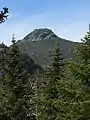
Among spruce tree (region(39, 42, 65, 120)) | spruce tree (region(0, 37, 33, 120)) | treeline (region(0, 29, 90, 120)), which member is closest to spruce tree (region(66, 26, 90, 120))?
treeline (region(0, 29, 90, 120))

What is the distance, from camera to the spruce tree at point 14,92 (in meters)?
26.5

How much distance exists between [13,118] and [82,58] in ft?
40.2

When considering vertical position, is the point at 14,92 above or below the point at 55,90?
below

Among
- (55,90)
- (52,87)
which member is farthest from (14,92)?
(55,90)

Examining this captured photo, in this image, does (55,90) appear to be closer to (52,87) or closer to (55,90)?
(55,90)

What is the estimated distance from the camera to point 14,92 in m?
27.2

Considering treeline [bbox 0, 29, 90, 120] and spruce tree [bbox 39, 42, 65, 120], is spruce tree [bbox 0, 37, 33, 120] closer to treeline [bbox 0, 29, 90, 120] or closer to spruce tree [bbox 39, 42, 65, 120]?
treeline [bbox 0, 29, 90, 120]

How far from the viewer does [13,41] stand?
28.2 m

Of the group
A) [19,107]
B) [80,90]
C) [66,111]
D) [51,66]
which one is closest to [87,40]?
[80,90]

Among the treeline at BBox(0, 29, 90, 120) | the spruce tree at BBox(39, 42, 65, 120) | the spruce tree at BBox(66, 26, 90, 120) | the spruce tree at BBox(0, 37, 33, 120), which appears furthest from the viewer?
the spruce tree at BBox(0, 37, 33, 120)

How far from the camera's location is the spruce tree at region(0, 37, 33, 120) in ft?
86.8

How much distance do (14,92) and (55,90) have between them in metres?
4.91

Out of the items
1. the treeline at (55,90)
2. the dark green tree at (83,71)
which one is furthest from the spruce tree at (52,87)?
the dark green tree at (83,71)

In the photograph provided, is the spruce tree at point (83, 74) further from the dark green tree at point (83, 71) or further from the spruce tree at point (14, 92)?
the spruce tree at point (14, 92)
